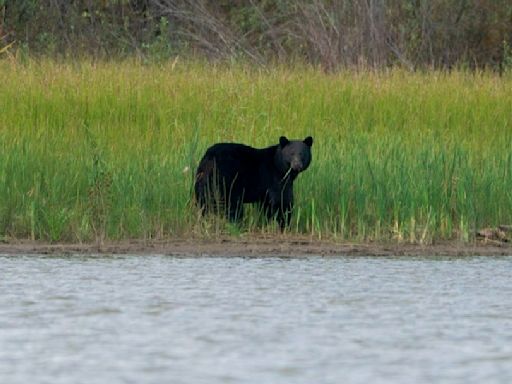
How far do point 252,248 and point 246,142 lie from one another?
2.58 meters

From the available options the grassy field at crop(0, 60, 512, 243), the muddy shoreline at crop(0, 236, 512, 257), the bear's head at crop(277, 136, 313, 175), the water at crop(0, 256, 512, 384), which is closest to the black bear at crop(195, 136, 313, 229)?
the bear's head at crop(277, 136, 313, 175)

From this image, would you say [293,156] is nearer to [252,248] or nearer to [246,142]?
[252,248]

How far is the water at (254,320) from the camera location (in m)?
4.79

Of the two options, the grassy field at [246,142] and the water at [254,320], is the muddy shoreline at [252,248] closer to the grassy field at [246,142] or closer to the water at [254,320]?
the grassy field at [246,142]

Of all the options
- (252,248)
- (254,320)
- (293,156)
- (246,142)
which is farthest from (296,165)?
(254,320)

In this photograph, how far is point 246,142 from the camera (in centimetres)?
1070

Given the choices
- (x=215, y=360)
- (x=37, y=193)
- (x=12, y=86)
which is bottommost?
(x=215, y=360)

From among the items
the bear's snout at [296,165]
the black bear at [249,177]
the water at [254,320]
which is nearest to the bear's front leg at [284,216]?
the black bear at [249,177]

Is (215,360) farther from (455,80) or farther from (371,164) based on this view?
(455,80)

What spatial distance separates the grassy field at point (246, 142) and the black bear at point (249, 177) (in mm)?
113

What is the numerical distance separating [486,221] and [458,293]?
7.13 ft

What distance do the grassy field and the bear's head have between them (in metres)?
0.21

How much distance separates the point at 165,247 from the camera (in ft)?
26.8

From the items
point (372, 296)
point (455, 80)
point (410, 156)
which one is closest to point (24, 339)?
point (372, 296)
